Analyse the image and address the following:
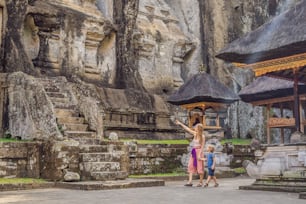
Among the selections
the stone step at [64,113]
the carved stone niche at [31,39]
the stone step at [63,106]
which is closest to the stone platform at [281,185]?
the stone step at [64,113]

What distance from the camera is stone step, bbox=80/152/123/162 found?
11070 mm

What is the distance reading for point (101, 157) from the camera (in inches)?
444

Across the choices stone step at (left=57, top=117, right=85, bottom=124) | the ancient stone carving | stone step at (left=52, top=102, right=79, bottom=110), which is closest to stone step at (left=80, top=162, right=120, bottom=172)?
stone step at (left=57, top=117, right=85, bottom=124)


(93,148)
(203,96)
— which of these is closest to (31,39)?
(203,96)

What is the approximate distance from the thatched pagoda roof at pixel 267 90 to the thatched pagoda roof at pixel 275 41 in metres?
8.98

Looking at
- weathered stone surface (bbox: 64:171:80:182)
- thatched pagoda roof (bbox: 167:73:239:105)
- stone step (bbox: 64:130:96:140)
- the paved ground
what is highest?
thatched pagoda roof (bbox: 167:73:239:105)

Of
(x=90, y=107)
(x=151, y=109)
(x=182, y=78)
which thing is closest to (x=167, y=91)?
(x=182, y=78)

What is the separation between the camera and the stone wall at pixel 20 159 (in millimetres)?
11117

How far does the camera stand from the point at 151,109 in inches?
853

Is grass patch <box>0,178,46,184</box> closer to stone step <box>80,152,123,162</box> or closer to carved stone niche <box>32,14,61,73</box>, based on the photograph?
stone step <box>80,152,123,162</box>

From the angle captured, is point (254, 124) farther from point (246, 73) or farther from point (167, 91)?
point (167, 91)

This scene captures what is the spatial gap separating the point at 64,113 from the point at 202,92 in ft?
19.2

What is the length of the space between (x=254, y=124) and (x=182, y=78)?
4.70 metres

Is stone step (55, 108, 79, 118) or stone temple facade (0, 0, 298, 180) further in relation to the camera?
stone step (55, 108, 79, 118)
